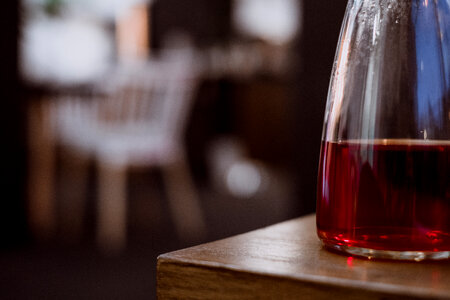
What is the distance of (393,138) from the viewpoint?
342mm

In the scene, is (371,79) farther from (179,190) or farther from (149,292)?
(179,190)

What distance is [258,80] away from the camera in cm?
514

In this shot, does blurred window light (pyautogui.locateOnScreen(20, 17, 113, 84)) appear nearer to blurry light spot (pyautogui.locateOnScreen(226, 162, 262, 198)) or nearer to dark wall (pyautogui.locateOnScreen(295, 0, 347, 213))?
blurry light spot (pyautogui.locateOnScreen(226, 162, 262, 198))

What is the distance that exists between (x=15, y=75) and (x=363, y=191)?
2.52 metres

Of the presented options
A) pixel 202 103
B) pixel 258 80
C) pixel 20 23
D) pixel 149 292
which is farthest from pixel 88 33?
pixel 149 292

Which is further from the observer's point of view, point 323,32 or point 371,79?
point 323,32

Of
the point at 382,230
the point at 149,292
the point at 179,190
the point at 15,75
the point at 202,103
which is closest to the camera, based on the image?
the point at 382,230

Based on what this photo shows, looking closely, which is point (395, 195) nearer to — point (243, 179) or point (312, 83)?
point (312, 83)

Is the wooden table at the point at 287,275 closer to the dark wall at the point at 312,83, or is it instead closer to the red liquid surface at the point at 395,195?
the red liquid surface at the point at 395,195

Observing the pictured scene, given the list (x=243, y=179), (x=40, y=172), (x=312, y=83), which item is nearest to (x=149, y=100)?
(x=40, y=172)

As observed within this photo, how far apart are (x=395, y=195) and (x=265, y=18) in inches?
219

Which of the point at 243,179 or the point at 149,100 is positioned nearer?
the point at 149,100

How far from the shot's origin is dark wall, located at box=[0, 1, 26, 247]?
254 cm

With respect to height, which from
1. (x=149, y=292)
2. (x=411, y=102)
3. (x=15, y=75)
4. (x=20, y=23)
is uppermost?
(x=20, y=23)
